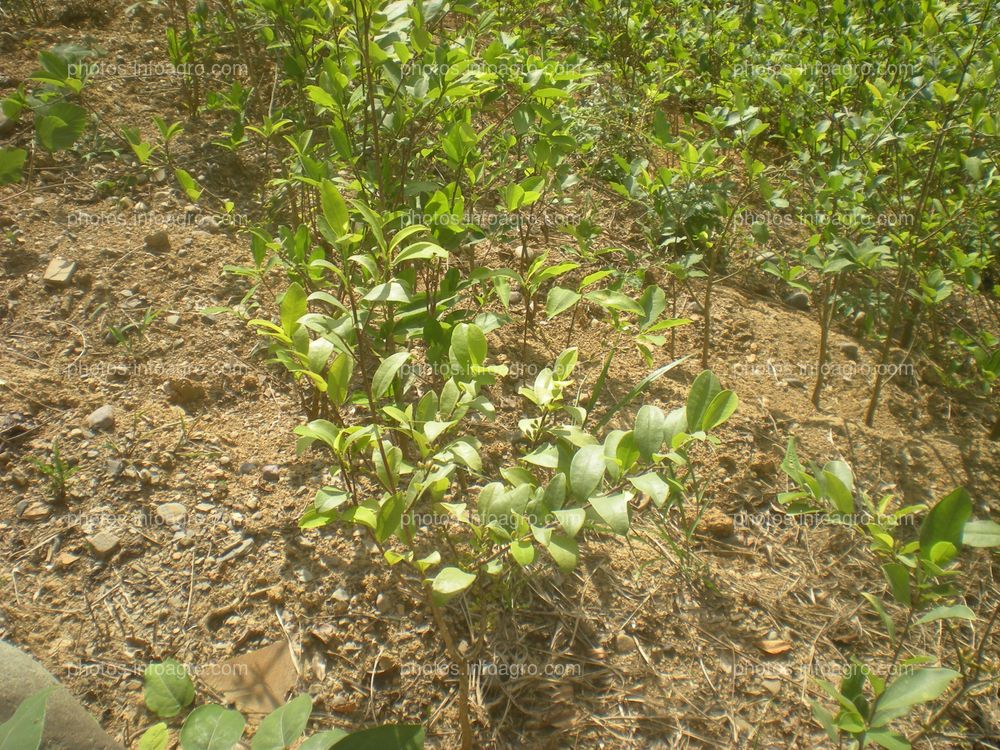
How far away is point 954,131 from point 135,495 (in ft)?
8.57

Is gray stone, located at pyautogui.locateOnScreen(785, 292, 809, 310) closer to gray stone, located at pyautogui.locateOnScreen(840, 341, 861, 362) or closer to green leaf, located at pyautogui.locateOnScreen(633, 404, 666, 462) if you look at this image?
gray stone, located at pyautogui.locateOnScreen(840, 341, 861, 362)

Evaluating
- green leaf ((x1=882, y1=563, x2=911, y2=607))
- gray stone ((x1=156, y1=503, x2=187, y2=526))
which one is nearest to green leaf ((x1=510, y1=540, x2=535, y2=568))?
green leaf ((x1=882, y1=563, x2=911, y2=607))

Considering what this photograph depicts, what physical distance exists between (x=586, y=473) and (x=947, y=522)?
609 mm

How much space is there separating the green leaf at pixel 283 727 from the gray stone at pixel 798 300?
2.53m

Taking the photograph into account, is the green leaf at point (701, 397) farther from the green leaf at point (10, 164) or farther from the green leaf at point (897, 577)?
the green leaf at point (10, 164)

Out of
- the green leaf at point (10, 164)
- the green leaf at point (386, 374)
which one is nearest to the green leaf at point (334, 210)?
the green leaf at point (386, 374)

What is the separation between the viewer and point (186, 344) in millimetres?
2318

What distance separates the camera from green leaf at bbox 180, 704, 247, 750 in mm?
1036

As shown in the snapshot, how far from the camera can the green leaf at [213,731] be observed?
3.40 feet

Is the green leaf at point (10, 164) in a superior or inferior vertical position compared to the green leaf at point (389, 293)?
superior

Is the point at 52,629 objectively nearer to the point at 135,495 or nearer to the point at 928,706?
the point at 135,495

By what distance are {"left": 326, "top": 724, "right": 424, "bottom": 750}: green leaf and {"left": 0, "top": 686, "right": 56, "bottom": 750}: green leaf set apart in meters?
0.41

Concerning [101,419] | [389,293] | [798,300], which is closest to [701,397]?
[389,293]

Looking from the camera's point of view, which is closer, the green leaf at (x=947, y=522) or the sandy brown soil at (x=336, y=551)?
the green leaf at (x=947, y=522)
